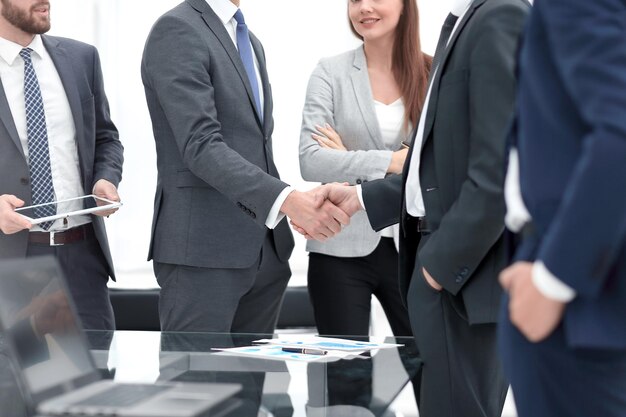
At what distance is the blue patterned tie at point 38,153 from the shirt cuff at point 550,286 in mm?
2326

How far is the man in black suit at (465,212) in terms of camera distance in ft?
6.02

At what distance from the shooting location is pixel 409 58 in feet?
10.1

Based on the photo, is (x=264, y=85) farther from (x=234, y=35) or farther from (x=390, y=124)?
(x=390, y=124)

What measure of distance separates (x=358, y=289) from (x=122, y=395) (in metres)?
1.67

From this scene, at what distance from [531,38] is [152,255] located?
6.13ft

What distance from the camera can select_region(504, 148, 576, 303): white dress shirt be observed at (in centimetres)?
104

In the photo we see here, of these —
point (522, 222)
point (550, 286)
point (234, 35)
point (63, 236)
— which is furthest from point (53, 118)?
point (550, 286)

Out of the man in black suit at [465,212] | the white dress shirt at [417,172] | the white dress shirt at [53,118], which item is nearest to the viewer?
the man in black suit at [465,212]

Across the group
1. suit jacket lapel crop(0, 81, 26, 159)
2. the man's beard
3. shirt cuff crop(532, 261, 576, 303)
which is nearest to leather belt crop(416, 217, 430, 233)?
shirt cuff crop(532, 261, 576, 303)

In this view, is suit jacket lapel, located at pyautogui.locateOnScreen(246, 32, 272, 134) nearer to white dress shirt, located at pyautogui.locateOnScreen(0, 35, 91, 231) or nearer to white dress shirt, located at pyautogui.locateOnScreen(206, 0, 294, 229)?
white dress shirt, located at pyautogui.locateOnScreen(206, 0, 294, 229)

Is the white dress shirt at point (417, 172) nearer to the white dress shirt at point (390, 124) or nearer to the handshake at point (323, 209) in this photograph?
the handshake at point (323, 209)

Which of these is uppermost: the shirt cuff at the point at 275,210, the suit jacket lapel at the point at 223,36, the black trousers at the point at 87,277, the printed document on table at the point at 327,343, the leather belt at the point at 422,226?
the suit jacket lapel at the point at 223,36

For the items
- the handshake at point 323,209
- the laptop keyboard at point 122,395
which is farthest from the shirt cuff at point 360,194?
the laptop keyboard at point 122,395

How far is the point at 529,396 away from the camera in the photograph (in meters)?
1.14
